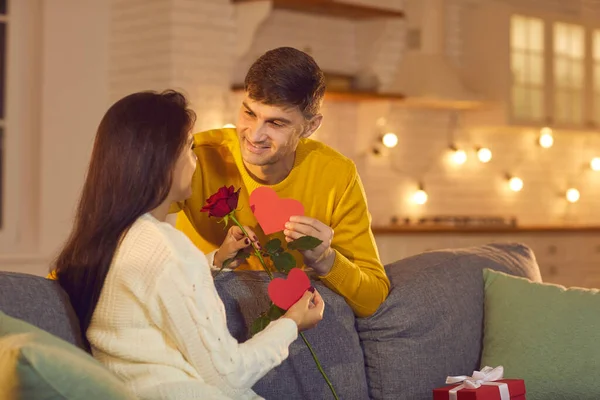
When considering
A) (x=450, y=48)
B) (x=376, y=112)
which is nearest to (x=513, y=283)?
(x=376, y=112)

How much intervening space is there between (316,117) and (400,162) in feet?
13.9

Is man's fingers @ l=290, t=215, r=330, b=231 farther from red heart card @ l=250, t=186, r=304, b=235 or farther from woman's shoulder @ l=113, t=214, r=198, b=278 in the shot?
woman's shoulder @ l=113, t=214, r=198, b=278

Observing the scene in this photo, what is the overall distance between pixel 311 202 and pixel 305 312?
657 mm

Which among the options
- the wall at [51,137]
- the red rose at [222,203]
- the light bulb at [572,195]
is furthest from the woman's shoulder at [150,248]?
the light bulb at [572,195]

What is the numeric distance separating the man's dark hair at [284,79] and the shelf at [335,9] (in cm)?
338

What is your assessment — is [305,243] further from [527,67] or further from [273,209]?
[527,67]

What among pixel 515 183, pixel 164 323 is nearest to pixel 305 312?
pixel 164 323

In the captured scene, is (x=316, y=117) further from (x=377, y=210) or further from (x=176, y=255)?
(x=377, y=210)

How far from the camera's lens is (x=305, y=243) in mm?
2449

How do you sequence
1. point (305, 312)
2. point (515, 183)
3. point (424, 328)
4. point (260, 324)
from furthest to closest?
point (515, 183) → point (424, 328) → point (260, 324) → point (305, 312)

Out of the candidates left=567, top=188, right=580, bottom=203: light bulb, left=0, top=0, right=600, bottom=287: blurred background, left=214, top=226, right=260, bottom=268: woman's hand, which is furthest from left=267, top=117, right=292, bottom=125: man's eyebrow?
left=567, top=188, right=580, bottom=203: light bulb

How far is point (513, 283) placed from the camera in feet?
10.3

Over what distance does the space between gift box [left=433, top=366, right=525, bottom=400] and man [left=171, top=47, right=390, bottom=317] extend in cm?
39

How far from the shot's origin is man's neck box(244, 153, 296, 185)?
287 centimetres
